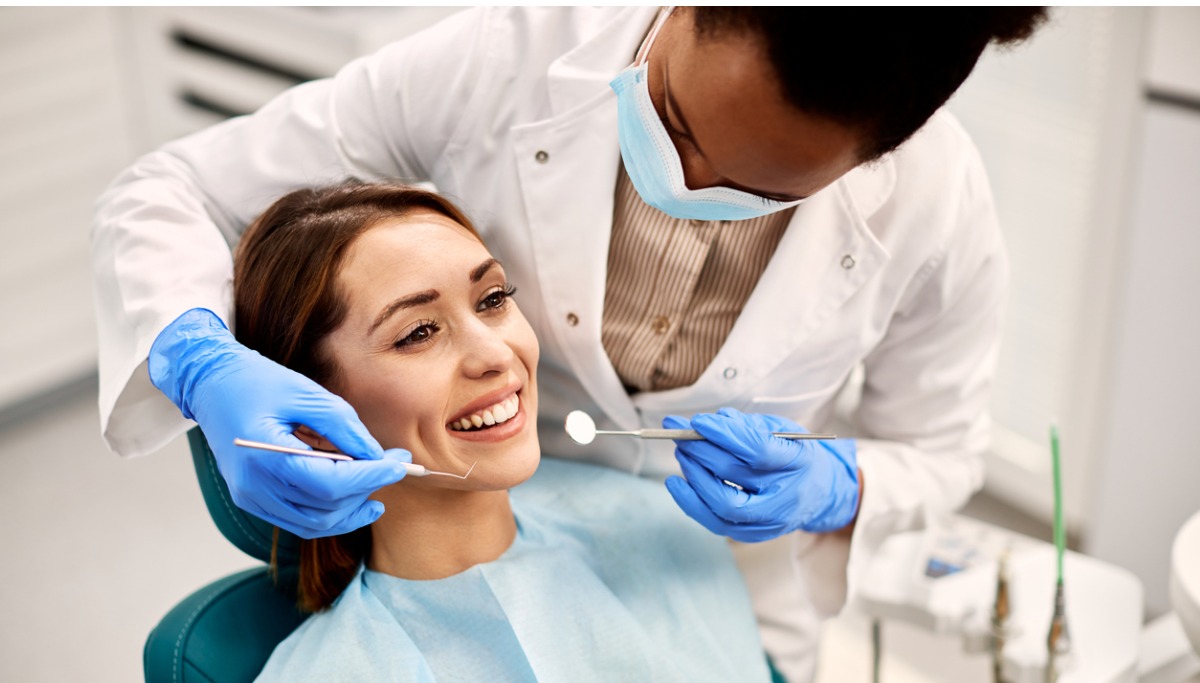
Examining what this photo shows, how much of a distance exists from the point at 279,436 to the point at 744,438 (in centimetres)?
57

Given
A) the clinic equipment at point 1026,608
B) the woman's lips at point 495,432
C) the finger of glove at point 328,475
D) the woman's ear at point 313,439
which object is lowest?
the clinic equipment at point 1026,608

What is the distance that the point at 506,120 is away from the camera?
5.06 ft

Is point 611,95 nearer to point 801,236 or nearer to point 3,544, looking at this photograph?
point 801,236

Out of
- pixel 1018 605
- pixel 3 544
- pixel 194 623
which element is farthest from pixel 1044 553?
pixel 3 544

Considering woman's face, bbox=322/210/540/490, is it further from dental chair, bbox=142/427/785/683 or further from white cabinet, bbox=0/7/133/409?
white cabinet, bbox=0/7/133/409

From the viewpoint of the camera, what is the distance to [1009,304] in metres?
2.67

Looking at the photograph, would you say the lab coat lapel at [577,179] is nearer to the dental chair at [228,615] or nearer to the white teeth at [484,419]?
the white teeth at [484,419]

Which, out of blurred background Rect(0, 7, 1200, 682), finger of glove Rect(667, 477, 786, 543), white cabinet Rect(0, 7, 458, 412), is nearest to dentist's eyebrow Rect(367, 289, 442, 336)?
finger of glove Rect(667, 477, 786, 543)

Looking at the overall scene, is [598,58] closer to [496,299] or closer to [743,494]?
[496,299]

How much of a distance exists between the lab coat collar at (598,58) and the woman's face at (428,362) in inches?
10.9

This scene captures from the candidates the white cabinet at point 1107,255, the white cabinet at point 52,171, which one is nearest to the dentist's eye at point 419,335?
the white cabinet at point 1107,255

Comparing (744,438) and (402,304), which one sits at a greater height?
(402,304)

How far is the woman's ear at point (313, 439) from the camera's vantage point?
4.23 feet

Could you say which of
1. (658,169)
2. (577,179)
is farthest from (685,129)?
(577,179)
